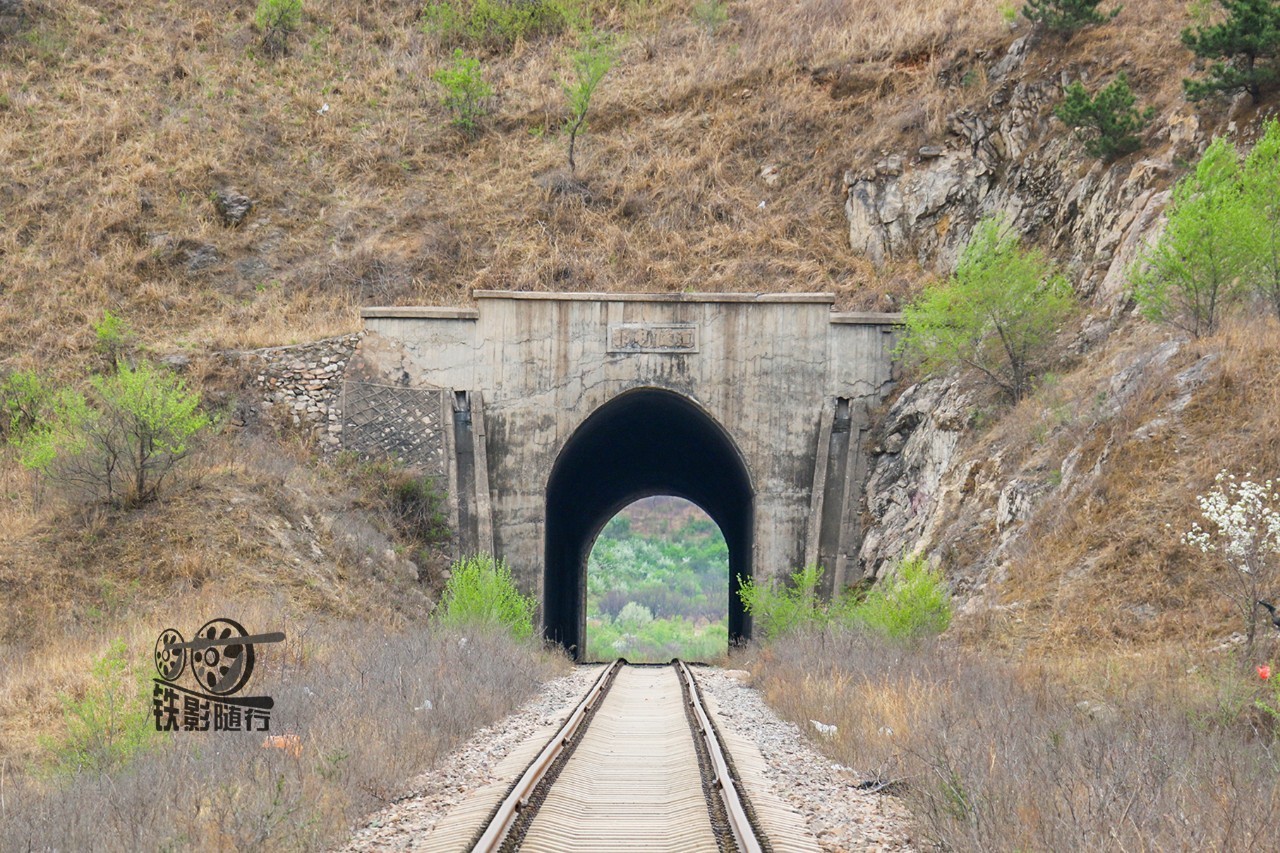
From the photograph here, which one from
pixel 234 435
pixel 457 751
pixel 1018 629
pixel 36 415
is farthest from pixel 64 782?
pixel 36 415

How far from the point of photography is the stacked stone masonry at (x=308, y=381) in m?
20.0

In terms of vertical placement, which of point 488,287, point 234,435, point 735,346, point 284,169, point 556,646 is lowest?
point 556,646

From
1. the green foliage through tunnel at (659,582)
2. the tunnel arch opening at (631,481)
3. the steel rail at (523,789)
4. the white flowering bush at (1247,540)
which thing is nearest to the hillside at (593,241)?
the white flowering bush at (1247,540)

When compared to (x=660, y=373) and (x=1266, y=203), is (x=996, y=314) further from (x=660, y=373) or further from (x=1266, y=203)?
(x=660, y=373)

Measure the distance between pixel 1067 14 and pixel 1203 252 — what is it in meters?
10.7

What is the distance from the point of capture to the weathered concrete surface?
19703 millimetres

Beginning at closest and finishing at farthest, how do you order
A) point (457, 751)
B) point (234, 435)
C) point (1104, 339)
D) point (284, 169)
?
point (457, 751)
point (1104, 339)
point (234, 435)
point (284, 169)

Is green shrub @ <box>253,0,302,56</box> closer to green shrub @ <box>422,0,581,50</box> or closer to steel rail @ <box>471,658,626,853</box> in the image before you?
green shrub @ <box>422,0,581,50</box>

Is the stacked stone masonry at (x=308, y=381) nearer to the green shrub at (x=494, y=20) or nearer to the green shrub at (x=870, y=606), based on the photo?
the green shrub at (x=870, y=606)

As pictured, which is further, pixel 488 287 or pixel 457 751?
pixel 488 287

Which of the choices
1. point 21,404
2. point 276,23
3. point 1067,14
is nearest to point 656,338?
point 1067,14

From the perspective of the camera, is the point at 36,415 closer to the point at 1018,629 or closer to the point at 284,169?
the point at 284,169

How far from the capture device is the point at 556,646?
72.4ft

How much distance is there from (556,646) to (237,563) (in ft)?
27.6
